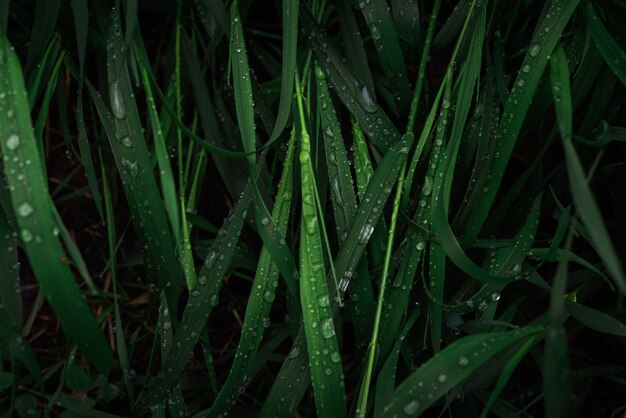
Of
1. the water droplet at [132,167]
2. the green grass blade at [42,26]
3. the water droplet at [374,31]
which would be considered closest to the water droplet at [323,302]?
the water droplet at [132,167]

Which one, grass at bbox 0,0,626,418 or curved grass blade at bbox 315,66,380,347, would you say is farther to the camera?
curved grass blade at bbox 315,66,380,347

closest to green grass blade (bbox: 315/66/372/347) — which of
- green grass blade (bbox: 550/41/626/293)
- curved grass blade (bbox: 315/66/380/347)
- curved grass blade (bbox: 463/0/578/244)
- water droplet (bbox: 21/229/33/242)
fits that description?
curved grass blade (bbox: 315/66/380/347)

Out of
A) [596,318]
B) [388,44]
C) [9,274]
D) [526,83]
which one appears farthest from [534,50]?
[9,274]

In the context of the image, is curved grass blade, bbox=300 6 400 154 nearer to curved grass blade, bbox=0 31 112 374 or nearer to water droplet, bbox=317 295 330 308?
water droplet, bbox=317 295 330 308

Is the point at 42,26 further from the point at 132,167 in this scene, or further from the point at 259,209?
the point at 259,209

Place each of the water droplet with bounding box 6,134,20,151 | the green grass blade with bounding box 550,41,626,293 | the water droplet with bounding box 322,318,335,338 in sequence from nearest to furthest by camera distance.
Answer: the green grass blade with bounding box 550,41,626,293 → the water droplet with bounding box 6,134,20,151 → the water droplet with bounding box 322,318,335,338

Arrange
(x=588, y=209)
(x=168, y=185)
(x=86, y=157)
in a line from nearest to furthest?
(x=588, y=209) < (x=168, y=185) < (x=86, y=157)

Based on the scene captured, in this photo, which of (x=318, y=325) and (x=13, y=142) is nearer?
(x=13, y=142)

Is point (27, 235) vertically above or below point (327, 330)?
above

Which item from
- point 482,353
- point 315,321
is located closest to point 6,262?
point 315,321
